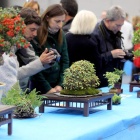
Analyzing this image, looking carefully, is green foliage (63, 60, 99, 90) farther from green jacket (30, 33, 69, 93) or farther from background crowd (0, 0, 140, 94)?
green jacket (30, 33, 69, 93)

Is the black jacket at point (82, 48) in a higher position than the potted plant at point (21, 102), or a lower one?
higher

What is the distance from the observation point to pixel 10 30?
131cm

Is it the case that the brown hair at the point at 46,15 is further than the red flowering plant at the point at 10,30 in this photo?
Yes

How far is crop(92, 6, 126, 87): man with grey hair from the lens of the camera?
3439 millimetres

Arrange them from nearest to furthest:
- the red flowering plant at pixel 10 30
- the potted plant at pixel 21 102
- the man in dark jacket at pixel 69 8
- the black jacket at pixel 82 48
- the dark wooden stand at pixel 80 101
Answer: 1. the red flowering plant at pixel 10 30
2. the potted plant at pixel 21 102
3. the dark wooden stand at pixel 80 101
4. the black jacket at pixel 82 48
5. the man in dark jacket at pixel 69 8

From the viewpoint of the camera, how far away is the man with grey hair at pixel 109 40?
3.44m

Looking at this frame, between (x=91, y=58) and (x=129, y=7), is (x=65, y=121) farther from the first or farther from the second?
(x=129, y=7)

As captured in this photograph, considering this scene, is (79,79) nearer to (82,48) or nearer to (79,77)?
(79,77)

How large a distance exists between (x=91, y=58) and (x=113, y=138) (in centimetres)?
163

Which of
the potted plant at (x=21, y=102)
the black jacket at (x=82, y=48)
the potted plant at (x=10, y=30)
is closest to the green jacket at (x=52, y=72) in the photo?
the black jacket at (x=82, y=48)

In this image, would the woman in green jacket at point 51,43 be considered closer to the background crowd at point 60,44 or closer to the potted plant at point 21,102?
the background crowd at point 60,44

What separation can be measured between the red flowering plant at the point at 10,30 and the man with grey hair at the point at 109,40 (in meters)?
2.13

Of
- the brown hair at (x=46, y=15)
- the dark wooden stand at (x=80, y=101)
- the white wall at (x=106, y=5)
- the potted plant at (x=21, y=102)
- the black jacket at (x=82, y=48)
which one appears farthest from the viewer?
the white wall at (x=106, y=5)

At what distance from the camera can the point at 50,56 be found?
2.29m
